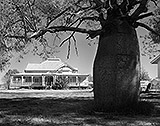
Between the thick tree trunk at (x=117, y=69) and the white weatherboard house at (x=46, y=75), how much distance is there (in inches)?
1194

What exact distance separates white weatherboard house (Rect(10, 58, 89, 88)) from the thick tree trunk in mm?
30328

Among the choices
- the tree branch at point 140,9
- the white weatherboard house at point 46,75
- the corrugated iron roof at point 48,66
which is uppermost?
the tree branch at point 140,9

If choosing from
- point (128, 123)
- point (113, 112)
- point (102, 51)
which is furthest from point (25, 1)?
point (128, 123)

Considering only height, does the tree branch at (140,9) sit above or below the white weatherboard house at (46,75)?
above

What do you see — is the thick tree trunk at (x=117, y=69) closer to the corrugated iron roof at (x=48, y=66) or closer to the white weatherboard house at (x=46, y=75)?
the white weatherboard house at (x=46, y=75)

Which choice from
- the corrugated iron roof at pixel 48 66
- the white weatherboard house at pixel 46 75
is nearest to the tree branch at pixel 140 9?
the white weatherboard house at pixel 46 75

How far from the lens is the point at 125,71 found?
21.5ft

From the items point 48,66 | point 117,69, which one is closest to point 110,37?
point 117,69

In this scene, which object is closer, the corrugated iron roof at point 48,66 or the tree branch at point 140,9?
the tree branch at point 140,9

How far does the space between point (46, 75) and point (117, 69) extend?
111ft

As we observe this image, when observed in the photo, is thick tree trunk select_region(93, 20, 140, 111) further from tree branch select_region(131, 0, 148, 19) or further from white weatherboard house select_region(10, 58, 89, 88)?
white weatherboard house select_region(10, 58, 89, 88)

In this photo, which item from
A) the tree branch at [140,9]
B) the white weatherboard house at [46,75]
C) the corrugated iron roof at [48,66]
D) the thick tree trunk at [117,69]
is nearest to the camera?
the thick tree trunk at [117,69]

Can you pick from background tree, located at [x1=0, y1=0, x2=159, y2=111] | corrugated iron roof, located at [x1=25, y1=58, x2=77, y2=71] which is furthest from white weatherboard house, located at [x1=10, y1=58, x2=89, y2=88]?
background tree, located at [x1=0, y1=0, x2=159, y2=111]

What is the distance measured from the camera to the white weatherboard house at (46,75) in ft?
128
